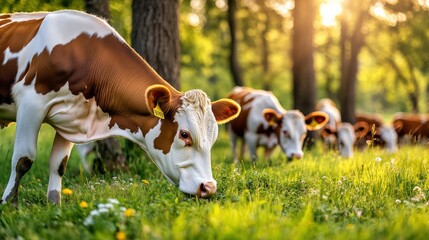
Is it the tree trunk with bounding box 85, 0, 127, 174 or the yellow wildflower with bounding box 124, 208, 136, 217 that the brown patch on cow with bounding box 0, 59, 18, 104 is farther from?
the tree trunk with bounding box 85, 0, 127, 174

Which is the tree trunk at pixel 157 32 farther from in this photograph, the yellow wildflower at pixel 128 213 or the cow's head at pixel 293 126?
the yellow wildflower at pixel 128 213

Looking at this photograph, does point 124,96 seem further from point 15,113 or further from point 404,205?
point 404,205

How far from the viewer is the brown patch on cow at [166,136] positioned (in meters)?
5.09

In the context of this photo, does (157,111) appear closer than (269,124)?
Yes

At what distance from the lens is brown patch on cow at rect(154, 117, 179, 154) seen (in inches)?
200

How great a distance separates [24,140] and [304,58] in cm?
984

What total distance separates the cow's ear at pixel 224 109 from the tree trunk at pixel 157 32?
123 inches

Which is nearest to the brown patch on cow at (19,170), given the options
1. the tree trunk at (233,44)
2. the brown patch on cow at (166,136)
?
the brown patch on cow at (166,136)

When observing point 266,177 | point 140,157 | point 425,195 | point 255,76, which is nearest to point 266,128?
point 140,157

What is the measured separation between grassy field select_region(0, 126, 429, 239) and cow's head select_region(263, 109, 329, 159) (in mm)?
3423

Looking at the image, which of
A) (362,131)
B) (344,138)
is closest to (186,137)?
(362,131)

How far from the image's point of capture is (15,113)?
539 cm

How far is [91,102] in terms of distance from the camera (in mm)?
5336

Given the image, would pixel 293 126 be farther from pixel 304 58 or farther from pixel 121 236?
pixel 121 236
